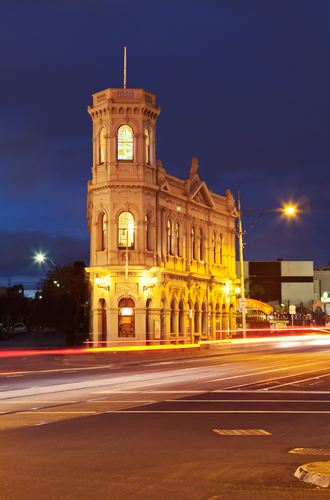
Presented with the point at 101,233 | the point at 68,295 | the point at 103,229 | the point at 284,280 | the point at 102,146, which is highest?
the point at 102,146

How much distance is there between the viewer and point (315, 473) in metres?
7.25

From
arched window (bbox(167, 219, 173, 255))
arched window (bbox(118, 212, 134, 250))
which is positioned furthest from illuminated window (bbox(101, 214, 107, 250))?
arched window (bbox(167, 219, 173, 255))

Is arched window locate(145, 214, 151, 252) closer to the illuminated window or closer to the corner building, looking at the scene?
the corner building

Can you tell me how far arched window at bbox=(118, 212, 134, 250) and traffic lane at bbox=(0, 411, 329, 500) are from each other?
108ft

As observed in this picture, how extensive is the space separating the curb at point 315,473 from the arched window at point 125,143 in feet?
128

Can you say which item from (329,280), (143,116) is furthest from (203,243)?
(329,280)

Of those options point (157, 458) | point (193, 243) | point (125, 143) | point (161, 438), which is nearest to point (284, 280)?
point (193, 243)

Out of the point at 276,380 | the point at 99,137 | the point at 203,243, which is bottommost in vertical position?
the point at 276,380

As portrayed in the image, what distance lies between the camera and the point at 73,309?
2146 inches

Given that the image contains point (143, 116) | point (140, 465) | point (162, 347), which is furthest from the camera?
point (143, 116)

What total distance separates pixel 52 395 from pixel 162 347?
25.4m

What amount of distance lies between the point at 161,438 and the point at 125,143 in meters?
37.0

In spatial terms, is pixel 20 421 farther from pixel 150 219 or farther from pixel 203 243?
pixel 203 243

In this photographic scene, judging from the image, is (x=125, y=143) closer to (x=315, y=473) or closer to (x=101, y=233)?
(x=101, y=233)
